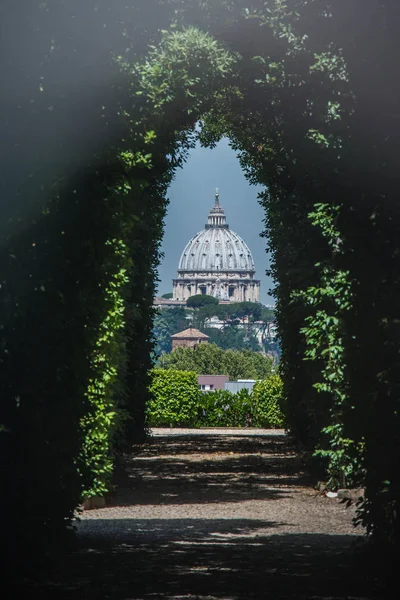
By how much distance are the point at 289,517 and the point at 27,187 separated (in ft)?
25.1

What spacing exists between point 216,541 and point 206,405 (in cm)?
3466

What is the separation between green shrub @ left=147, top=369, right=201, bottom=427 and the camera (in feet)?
148

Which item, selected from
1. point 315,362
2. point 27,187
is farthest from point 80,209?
point 315,362

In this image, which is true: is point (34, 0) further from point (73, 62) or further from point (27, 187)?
point (27, 187)

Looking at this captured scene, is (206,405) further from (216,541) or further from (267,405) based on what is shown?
(216,541)

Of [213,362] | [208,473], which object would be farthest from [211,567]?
[213,362]

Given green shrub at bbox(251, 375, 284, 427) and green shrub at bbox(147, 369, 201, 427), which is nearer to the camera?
green shrub at bbox(147, 369, 201, 427)

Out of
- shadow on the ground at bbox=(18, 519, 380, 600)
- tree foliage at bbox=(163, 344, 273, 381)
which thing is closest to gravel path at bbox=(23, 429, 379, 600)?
shadow on the ground at bbox=(18, 519, 380, 600)

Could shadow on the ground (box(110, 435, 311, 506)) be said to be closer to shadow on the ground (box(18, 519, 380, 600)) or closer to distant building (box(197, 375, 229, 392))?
shadow on the ground (box(18, 519, 380, 600))

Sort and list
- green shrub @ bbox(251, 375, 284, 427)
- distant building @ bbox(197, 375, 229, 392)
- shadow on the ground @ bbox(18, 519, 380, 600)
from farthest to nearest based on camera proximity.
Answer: distant building @ bbox(197, 375, 229, 392) < green shrub @ bbox(251, 375, 284, 427) < shadow on the ground @ bbox(18, 519, 380, 600)

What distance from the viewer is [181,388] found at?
45.0m

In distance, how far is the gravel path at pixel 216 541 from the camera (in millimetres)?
8844

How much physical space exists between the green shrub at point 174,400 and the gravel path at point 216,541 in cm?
2024

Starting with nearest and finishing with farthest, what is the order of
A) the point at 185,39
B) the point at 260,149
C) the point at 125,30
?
the point at 125,30
the point at 185,39
the point at 260,149
